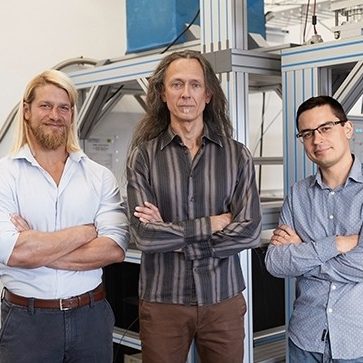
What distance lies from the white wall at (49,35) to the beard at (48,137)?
6.54 feet

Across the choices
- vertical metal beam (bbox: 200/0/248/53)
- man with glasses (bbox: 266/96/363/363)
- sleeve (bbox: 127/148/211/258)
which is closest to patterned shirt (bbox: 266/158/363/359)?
man with glasses (bbox: 266/96/363/363)

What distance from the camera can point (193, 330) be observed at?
1.99 m

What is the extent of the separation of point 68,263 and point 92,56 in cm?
260

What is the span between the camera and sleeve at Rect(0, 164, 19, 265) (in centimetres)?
184

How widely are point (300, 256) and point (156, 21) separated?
5.90 ft

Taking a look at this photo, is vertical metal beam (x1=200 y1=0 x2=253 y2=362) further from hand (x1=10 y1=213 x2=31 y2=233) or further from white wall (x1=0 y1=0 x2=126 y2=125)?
white wall (x1=0 y1=0 x2=126 y2=125)

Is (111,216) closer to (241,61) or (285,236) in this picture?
(285,236)

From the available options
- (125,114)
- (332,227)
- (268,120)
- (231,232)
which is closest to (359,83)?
(332,227)

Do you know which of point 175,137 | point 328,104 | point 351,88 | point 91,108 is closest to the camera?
point 328,104

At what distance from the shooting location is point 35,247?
1827 mm

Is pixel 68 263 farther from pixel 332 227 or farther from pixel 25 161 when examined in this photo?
pixel 332 227

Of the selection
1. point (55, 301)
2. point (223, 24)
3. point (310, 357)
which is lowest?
point (310, 357)

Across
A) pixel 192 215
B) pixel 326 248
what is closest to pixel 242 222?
pixel 192 215

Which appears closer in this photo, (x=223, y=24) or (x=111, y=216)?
(x=111, y=216)
